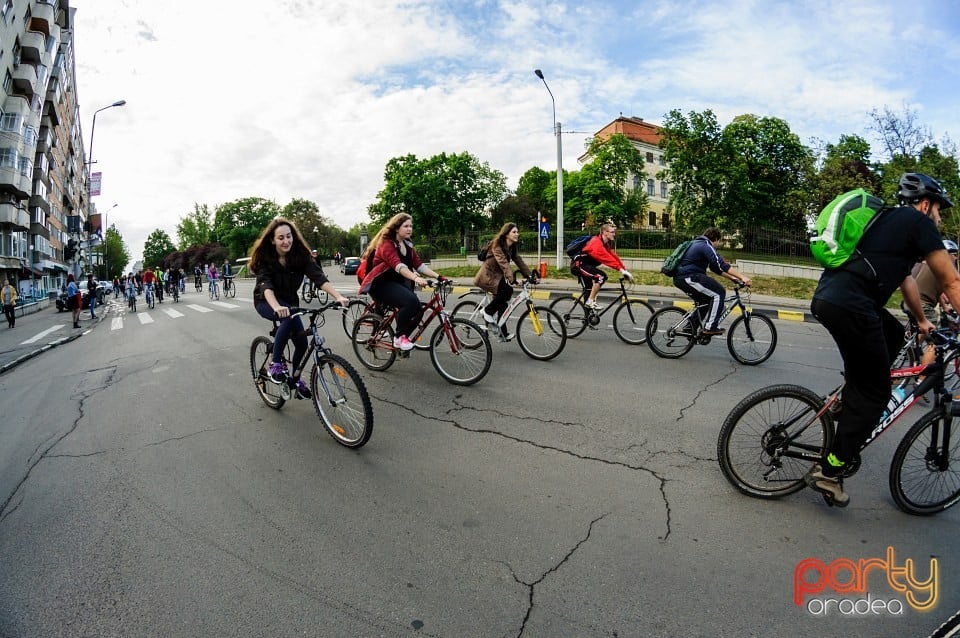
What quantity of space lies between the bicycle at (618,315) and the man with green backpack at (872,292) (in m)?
4.81

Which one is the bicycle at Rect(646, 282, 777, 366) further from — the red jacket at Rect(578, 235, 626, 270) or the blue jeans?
the blue jeans

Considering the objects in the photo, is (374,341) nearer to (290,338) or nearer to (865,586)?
(290,338)

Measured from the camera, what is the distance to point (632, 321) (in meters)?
8.37

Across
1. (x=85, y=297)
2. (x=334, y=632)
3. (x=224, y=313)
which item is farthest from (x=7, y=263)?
(x=334, y=632)

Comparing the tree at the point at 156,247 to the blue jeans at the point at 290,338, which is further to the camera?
the tree at the point at 156,247

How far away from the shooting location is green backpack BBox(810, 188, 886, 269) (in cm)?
286

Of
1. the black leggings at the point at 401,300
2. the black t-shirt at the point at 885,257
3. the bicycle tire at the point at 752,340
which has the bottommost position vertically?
the bicycle tire at the point at 752,340

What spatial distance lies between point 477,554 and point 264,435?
9.05 feet

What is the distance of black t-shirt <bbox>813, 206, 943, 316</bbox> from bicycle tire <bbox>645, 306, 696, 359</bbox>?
4.51 m

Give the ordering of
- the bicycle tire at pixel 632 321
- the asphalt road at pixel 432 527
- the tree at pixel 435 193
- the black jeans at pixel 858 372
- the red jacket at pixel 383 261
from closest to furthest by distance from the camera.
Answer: the asphalt road at pixel 432 527, the black jeans at pixel 858 372, the red jacket at pixel 383 261, the bicycle tire at pixel 632 321, the tree at pixel 435 193

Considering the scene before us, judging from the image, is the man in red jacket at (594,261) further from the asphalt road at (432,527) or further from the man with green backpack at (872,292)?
the man with green backpack at (872,292)

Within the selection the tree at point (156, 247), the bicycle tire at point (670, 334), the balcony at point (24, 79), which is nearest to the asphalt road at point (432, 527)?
the bicycle tire at point (670, 334)

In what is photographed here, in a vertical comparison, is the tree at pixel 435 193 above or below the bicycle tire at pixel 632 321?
above

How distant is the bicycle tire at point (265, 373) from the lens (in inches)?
206
